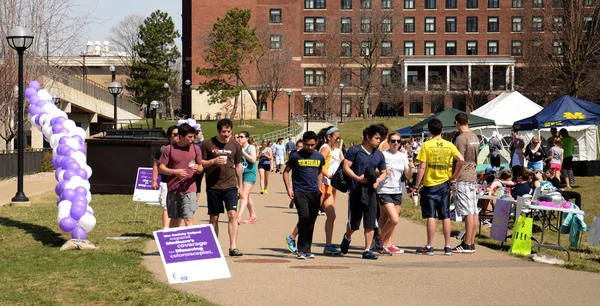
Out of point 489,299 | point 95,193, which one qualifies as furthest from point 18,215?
point 489,299

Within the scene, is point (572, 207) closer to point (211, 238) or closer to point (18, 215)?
point (211, 238)

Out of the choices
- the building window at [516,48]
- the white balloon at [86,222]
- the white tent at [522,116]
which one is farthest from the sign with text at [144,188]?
the building window at [516,48]

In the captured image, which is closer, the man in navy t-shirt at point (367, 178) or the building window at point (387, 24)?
the man in navy t-shirt at point (367, 178)

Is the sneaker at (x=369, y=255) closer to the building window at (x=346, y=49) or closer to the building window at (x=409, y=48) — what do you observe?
the building window at (x=346, y=49)

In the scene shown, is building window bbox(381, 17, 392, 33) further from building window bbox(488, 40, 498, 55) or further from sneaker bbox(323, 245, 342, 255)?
sneaker bbox(323, 245, 342, 255)

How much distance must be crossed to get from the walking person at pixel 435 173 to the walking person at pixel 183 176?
3.22 metres

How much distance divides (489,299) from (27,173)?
107 ft

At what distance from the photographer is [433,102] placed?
93500 millimetres

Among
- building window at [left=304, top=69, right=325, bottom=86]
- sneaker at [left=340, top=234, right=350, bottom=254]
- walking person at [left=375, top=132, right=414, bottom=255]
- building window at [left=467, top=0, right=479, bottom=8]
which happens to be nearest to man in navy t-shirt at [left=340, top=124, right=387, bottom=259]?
sneaker at [left=340, top=234, right=350, bottom=254]

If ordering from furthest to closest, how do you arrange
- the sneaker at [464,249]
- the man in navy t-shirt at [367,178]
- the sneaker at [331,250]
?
1. the sneaker at [464,249]
2. the sneaker at [331,250]
3. the man in navy t-shirt at [367,178]

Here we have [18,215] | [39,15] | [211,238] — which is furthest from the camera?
[39,15]

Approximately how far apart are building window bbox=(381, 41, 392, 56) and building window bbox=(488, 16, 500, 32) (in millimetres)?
11264

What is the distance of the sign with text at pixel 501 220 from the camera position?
1424cm

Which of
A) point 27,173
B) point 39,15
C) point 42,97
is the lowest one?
point 27,173
